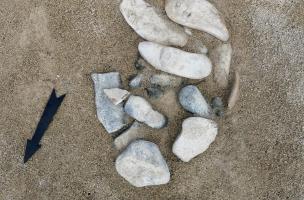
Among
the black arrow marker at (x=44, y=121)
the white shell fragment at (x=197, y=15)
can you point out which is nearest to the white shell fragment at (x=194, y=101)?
the white shell fragment at (x=197, y=15)

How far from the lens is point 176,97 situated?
4715mm

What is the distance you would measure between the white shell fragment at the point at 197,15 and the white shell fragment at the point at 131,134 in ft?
3.46

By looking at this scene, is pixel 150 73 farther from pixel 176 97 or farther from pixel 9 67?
pixel 9 67

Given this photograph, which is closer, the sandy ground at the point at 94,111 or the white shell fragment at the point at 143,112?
Result: the white shell fragment at the point at 143,112

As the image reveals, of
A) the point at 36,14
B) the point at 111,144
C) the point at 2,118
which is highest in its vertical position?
the point at 36,14

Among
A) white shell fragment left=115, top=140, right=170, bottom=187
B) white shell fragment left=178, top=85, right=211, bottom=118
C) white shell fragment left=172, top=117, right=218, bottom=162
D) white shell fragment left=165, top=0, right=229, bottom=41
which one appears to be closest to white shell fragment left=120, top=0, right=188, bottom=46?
white shell fragment left=165, top=0, right=229, bottom=41

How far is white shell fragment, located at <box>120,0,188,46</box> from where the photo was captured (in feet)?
15.3

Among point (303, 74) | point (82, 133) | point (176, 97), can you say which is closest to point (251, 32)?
point (303, 74)

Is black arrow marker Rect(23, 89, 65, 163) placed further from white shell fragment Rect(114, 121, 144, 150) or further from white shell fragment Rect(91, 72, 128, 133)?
white shell fragment Rect(114, 121, 144, 150)

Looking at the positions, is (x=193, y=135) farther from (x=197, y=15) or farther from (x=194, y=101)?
(x=197, y=15)

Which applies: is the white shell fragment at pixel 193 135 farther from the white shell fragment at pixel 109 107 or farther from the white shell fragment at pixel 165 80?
the white shell fragment at pixel 109 107

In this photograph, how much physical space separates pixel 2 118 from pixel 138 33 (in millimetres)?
1548

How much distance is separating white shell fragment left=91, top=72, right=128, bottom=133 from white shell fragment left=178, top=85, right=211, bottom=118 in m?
0.58

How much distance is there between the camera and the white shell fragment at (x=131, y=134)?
15.5 ft
